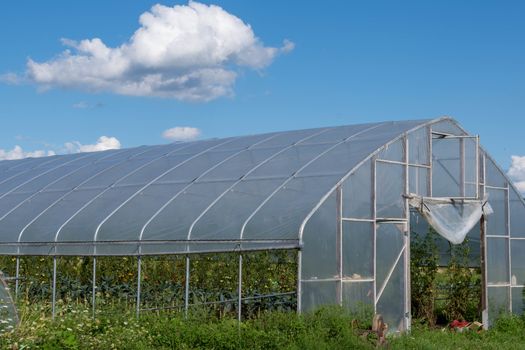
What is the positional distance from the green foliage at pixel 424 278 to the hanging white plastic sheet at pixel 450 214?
167cm

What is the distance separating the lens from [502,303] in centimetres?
1897

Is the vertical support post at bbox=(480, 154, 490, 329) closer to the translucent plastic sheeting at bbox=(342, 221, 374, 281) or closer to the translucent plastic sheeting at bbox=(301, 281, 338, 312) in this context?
the translucent plastic sheeting at bbox=(342, 221, 374, 281)

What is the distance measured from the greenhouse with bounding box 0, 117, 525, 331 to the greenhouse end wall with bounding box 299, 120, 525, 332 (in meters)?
0.03

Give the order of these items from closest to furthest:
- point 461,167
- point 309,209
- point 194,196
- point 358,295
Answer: point 309,209 → point 358,295 → point 194,196 → point 461,167

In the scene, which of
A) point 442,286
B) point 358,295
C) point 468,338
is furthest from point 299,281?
point 442,286

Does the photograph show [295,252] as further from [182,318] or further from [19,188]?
[19,188]

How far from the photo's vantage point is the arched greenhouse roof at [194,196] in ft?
47.3

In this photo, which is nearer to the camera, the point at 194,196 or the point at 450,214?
the point at 194,196

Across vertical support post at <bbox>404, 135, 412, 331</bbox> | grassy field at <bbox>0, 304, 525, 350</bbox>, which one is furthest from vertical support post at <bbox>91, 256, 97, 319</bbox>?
vertical support post at <bbox>404, 135, 412, 331</bbox>

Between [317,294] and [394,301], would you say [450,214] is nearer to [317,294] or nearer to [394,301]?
[394,301]

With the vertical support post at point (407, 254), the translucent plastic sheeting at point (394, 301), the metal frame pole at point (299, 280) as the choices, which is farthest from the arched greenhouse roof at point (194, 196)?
the translucent plastic sheeting at point (394, 301)

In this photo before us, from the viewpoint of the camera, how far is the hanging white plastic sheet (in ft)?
54.3

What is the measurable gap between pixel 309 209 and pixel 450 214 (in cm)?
450

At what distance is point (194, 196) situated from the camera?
16.2m
